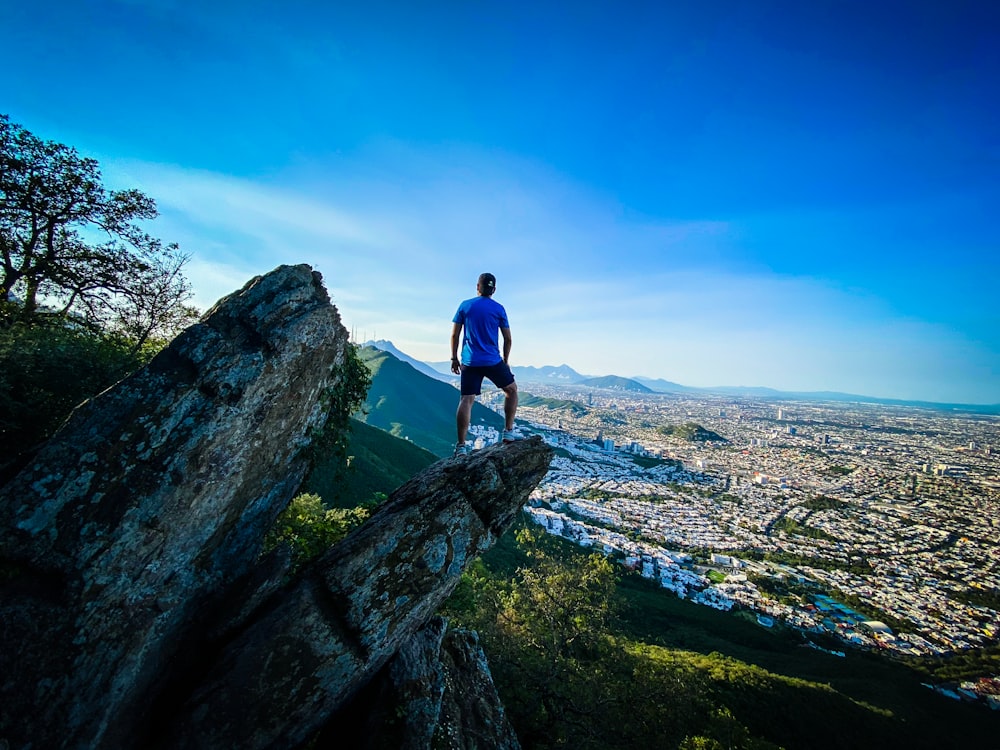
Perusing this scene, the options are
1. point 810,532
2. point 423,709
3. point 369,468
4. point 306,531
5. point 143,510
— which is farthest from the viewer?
point 810,532

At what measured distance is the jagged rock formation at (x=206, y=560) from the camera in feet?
16.1

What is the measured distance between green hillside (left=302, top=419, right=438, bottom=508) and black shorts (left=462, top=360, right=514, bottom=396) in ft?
43.5

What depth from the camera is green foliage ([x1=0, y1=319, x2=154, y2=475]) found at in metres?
9.25

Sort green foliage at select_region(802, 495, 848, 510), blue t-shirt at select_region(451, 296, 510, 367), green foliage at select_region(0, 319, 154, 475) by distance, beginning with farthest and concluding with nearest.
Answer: green foliage at select_region(802, 495, 848, 510) → green foliage at select_region(0, 319, 154, 475) → blue t-shirt at select_region(451, 296, 510, 367)

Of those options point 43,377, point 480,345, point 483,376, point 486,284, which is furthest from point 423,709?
point 43,377

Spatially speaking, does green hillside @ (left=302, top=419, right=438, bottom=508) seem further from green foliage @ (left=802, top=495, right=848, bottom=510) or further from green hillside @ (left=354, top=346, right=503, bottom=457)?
green foliage @ (left=802, top=495, right=848, bottom=510)

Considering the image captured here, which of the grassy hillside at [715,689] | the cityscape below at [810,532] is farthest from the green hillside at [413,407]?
the grassy hillside at [715,689]

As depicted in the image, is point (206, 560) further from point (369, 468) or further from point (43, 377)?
point (369, 468)

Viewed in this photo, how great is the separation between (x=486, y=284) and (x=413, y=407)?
13187 cm

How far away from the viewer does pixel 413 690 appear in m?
7.42

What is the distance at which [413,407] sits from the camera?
136625 millimetres

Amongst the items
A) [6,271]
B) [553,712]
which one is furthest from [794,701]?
[6,271]

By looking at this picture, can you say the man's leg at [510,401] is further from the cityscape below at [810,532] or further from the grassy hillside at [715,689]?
the cityscape below at [810,532]

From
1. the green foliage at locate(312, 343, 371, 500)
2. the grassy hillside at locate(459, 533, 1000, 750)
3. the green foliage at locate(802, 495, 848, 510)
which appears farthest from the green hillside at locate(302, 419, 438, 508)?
the green foliage at locate(802, 495, 848, 510)
